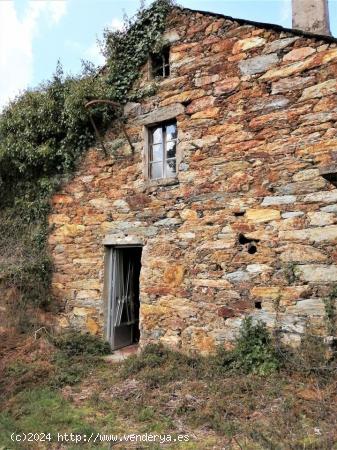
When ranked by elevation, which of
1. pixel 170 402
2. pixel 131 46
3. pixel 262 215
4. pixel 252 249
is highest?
pixel 131 46

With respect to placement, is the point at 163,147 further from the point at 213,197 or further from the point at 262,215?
the point at 262,215

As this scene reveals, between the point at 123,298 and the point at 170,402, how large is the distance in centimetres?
281

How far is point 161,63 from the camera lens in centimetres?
662

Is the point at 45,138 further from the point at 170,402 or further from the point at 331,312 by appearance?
the point at 331,312

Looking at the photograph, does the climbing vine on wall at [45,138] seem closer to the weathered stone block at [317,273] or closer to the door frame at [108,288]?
the door frame at [108,288]

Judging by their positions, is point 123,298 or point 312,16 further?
point 123,298

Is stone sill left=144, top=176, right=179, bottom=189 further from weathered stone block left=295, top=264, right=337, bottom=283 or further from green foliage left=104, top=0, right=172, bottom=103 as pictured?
weathered stone block left=295, top=264, right=337, bottom=283

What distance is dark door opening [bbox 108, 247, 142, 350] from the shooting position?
6.83 metres

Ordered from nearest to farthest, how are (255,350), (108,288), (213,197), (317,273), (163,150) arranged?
(317,273), (255,350), (213,197), (163,150), (108,288)

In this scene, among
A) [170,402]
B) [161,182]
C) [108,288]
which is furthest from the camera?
[108,288]

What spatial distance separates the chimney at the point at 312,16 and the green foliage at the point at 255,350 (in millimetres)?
4006

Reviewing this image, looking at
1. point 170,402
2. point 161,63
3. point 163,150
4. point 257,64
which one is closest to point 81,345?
point 170,402

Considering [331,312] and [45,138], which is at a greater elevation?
[45,138]

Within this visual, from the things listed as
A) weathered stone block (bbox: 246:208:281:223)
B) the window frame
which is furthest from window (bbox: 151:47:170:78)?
weathered stone block (bbox: 246:208:281:223)
